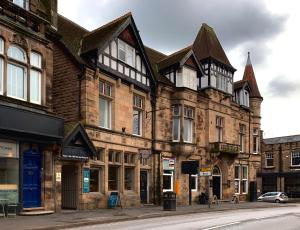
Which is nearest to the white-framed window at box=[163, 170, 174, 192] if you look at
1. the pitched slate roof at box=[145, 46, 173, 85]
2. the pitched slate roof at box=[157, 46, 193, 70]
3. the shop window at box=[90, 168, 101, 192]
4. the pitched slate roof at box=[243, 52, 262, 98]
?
the pitched slate roof at box=[145, 46, 173, 85]

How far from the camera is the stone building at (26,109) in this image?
800 inches

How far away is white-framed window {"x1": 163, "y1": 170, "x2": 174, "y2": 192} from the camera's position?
33125mm

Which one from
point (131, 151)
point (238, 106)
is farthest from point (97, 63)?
point (238, 106)

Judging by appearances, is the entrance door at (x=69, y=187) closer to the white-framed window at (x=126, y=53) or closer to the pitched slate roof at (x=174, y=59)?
the white-framed window at (x=126, y=53)

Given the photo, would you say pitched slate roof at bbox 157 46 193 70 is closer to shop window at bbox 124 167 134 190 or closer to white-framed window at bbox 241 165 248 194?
shop window at bbox 124 167 134 190

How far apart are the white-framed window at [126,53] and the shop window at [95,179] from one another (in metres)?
6.88

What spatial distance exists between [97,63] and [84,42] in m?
2.54

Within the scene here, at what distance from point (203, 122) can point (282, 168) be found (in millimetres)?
30628

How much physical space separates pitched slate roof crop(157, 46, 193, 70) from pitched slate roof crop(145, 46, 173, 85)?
458mm

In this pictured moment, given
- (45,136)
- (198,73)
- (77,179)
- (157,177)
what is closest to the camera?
(45,136)

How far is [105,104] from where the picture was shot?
28.0 metres

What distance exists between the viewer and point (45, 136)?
21.7 m

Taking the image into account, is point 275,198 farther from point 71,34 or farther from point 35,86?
point 35,86

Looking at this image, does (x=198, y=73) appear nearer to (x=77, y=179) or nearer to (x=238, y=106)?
(x=238, y=106)
